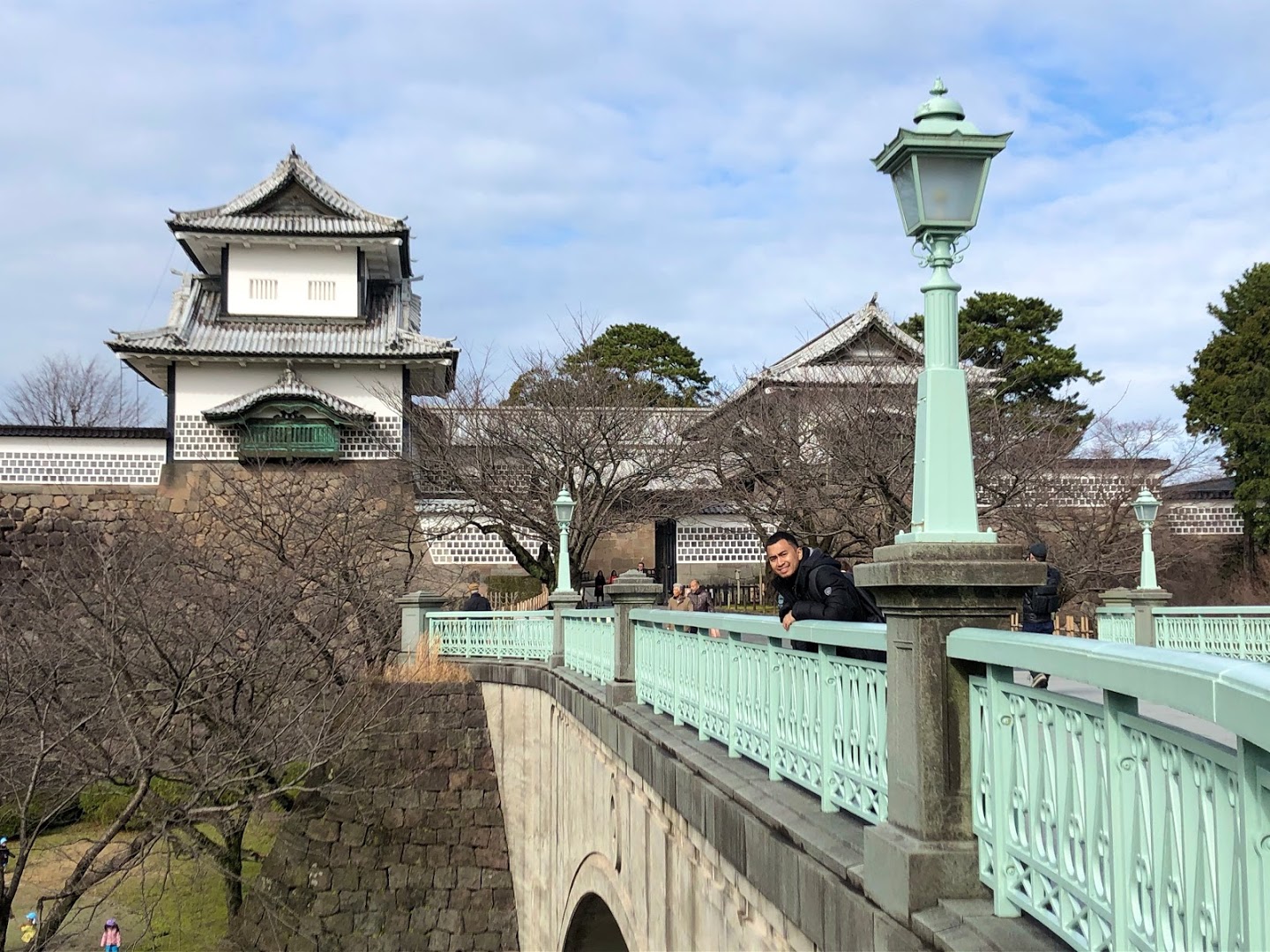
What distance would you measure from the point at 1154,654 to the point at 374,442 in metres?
32.4

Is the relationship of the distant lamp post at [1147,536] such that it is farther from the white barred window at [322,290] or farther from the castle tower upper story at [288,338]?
the white barred window at [322,290]

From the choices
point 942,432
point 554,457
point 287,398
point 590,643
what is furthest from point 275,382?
point 942,432

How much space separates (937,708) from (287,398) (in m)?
31.1

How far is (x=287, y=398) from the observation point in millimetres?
33031


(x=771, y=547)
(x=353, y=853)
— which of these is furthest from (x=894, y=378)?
(x=771, y=547)

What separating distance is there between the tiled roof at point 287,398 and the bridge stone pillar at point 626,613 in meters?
23.8

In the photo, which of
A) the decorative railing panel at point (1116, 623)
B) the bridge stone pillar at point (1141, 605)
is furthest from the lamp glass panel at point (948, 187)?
the decorative railing panel at point (1116, 623)

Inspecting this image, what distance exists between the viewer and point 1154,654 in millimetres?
2650

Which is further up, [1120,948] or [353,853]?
[1120,948]

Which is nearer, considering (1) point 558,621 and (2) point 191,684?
(2) point 191,684

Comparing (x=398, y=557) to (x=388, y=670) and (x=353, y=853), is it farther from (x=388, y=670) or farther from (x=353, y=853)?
(x=353, y=853)

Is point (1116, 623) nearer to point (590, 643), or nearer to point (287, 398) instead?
point (590, 643)

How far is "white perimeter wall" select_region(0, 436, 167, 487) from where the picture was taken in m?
33.2

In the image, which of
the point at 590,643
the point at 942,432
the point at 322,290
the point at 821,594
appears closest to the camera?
the point at 942,432
